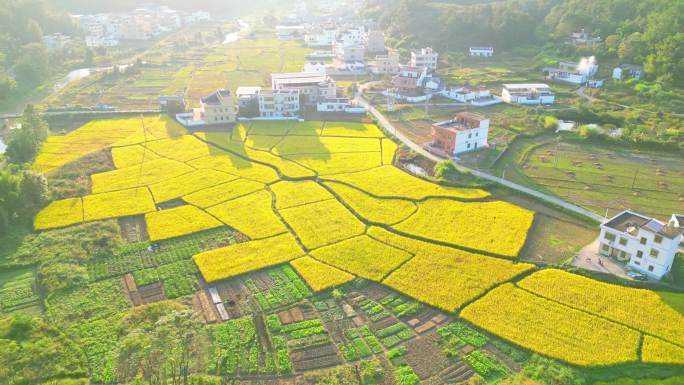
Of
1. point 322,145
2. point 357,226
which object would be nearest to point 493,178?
point 357,226

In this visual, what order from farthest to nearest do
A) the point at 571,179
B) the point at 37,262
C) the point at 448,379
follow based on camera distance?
the point at 571,179, the point at 37,262, the point at 448,379

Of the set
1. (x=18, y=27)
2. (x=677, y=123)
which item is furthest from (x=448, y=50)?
(x=18, y=27)

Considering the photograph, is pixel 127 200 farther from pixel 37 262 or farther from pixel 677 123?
pixel 677 123

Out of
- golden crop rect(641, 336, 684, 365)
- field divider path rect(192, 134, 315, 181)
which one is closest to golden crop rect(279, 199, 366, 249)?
field divider path rect(192, 134, 315, 181)

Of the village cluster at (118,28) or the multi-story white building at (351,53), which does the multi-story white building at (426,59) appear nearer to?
the multi-story white building at (351,53)

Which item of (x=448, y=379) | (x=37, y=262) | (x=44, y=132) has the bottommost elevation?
(x=448, y=379)

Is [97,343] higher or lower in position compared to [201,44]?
lower

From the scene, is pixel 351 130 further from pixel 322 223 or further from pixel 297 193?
pixel 322 223
